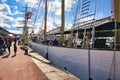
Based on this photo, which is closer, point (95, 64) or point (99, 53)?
point (99, 53)

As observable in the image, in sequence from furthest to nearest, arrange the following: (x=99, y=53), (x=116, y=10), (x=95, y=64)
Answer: (x=95, y=64) → (x=99, y=53) → (x=116, y=10)

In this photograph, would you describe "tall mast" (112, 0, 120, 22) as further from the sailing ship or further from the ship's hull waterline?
the ship's hull waterline

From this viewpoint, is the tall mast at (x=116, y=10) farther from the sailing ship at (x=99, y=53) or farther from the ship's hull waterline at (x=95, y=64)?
the ship's hull waterline at (x=95, y=64)

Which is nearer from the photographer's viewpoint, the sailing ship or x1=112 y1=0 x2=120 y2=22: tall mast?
→ x1=112 y1=0 x2=120 y2=22: tall mast

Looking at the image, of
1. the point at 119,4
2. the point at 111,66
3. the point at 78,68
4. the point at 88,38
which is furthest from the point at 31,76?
the point at 119,4

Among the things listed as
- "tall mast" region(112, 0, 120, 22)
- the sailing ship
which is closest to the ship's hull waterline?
the sailing ship

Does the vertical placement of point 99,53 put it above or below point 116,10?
below

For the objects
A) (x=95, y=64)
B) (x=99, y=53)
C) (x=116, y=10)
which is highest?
(x=116, y=10)

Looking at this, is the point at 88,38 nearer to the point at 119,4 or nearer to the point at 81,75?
the point at 81,75

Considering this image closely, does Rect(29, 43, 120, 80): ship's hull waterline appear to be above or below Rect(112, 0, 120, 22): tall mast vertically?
below

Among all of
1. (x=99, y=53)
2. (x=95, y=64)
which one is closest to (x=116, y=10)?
(x=99, y=53)

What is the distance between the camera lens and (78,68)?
12.6 meters

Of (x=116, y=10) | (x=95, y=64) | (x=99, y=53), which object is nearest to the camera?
(x=116, y=10)

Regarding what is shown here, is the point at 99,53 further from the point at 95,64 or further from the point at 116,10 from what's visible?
the point at 116,10
